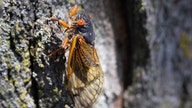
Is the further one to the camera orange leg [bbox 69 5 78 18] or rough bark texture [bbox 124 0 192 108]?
rough bark texture [bbox 124 0 192 108]

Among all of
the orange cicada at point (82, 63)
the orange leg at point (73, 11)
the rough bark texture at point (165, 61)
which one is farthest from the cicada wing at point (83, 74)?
the rough bark texture at point (165, 61)

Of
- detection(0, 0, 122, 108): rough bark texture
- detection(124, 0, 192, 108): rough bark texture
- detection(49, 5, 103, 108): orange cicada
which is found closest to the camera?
detection(0, 0, 122, 108): rough bark texture

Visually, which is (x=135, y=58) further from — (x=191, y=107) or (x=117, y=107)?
(x=191, y=107)

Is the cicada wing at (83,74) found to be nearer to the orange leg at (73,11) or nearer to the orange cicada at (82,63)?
the orange cicada at (82,63)

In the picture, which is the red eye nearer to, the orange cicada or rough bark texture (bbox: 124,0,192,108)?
the orange cicada

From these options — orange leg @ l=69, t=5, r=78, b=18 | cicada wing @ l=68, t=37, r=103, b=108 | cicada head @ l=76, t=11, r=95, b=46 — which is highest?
orange leg @ l=69, t=5, r=78, b=18

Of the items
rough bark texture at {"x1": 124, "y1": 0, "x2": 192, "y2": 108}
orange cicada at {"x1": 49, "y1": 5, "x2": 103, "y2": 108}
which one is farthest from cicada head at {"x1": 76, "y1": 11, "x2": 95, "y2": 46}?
rough bark texture at {"x1": 124, "y1": 0, "x2": 192, "y2": 108}

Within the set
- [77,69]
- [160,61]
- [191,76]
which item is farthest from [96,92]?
[191,76]
